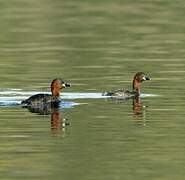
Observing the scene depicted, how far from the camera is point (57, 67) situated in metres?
40.0

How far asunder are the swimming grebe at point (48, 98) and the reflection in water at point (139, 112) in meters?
1.88

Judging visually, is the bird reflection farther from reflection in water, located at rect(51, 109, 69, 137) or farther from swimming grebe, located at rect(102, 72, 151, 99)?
swimming grebe, located at rect(102, 72, 151, 99)

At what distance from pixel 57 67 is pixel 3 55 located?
404 centimetres

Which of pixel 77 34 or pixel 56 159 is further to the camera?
pixel 77 34

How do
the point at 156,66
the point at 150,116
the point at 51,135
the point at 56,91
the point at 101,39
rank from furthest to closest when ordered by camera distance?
the point at 101,39, the point at 156,66, the point at 56,91, the point at 150,116, the point at 51,135

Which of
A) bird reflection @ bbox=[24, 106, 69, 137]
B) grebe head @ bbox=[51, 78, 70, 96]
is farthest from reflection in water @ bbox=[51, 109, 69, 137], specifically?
grebe head @ bbox=[51, 78, 70, 96]

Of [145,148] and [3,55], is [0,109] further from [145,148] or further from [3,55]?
[3,55]

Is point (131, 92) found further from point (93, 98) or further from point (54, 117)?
point (54, 117)

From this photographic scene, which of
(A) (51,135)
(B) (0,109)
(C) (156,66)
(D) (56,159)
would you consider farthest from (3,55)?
(D) (56,159)

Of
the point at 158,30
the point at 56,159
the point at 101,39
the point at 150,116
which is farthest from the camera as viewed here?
the point at 158,30

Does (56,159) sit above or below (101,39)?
below

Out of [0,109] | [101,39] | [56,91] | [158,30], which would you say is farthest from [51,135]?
[158,30]

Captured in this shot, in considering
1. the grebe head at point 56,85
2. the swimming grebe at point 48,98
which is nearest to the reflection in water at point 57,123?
the swimming grebe at point 48,98

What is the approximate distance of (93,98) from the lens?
31.3 metres
